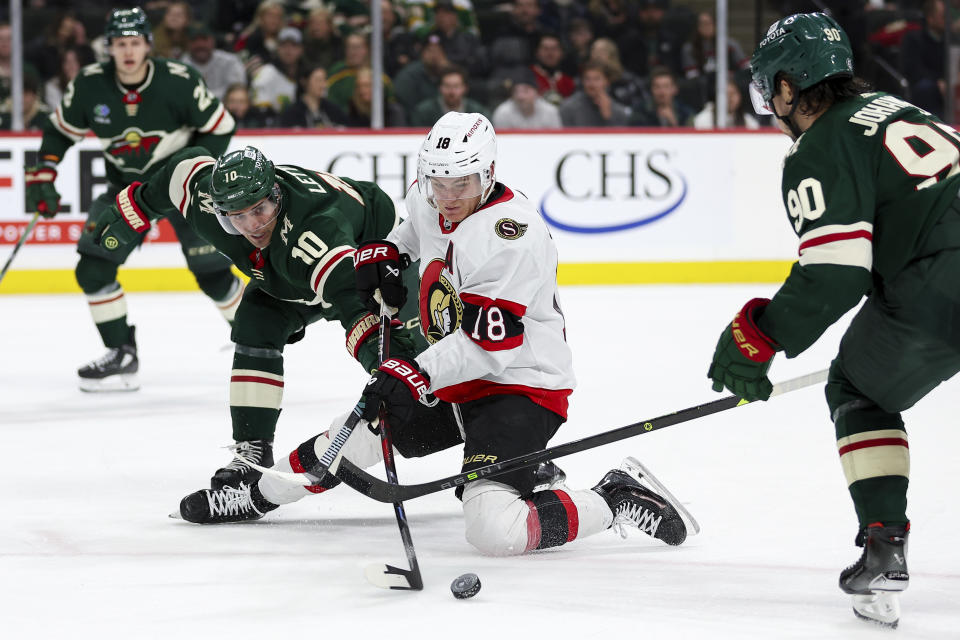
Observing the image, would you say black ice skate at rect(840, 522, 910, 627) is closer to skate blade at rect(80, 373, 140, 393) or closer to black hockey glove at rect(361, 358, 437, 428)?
black hockey glove at rect(361, 358, 437, 428)

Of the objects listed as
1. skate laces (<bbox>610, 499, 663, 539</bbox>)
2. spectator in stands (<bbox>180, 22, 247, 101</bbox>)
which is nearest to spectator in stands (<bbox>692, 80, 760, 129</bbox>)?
spectator in stands (<bbox>180, 22, 247, 101</bbox>)

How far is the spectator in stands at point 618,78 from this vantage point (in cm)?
795

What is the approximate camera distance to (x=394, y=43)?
789 cm

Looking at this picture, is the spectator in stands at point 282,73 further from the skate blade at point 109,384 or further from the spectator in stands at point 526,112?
the skate blade at point 109,384

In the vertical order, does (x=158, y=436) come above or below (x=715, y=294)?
above

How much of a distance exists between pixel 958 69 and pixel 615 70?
6.50 feet

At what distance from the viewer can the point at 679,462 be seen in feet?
12.4

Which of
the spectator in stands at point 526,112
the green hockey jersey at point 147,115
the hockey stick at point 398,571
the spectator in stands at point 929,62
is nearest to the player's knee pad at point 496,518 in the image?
the hockey stick at point 398,571

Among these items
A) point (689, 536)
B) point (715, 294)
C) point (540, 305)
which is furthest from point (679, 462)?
point (715, 294)

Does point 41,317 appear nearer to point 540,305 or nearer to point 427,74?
point 427,74

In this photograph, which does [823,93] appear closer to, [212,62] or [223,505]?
[223,505]

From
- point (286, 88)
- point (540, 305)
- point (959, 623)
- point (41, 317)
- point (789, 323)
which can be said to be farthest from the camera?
point (286, 88)

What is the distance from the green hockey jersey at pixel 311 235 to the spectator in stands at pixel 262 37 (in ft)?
14.2

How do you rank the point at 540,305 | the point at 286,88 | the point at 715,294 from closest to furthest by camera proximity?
1. the point at 540,305
2. the point at 715,294
3. the point at 286,88
